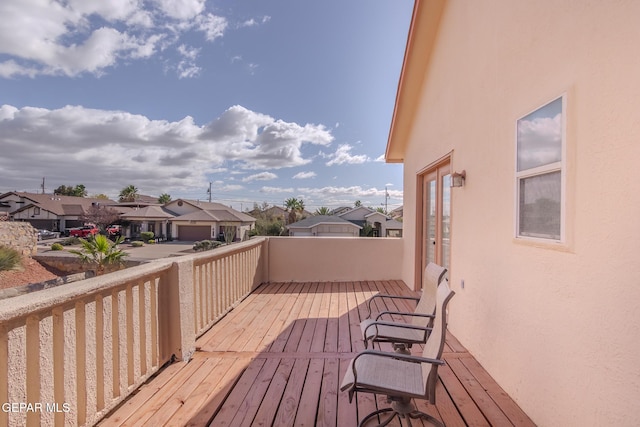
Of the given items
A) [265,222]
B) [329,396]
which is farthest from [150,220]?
[329,396]

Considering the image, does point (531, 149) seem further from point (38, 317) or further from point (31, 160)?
point (31, 160)

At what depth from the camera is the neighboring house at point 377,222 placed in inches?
1107

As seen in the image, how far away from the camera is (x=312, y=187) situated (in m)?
42.9

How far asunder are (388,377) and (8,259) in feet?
58.7

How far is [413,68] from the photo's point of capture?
5.10 meters

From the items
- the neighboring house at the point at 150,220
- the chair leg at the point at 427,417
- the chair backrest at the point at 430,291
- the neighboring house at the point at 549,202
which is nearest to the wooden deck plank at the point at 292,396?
the chair leg at the point at 427,417

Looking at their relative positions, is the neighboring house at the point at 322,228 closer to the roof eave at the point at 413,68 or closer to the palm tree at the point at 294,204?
the roof eave at the point at 413,68

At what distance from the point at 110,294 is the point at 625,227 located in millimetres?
2966

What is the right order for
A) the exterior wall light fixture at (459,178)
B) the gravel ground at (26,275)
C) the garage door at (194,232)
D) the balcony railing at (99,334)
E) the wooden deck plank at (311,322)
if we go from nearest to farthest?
the balcony railing at (99,334) < the wooden deck plank at (311,322) < the exterior wall light fixture at (459,178) < the gravel ground at (26,275) < the garage door at (194,232)

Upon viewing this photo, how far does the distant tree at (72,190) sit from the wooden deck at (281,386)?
65.3 meters

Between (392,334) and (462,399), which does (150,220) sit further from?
(462,399)

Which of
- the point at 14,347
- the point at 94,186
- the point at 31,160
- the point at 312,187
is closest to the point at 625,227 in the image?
the point at 14,347

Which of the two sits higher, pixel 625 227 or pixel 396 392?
pixel 625 227

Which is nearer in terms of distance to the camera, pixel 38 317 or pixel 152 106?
pixel 38 317
